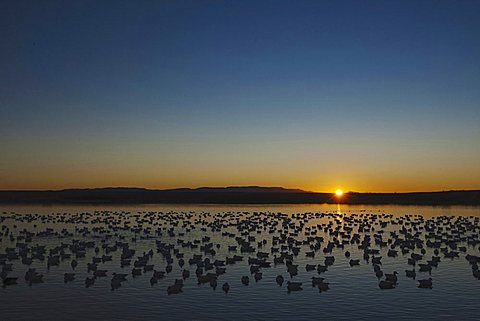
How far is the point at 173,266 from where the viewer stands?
2577 cm

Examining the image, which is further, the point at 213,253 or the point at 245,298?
the point at 213,253

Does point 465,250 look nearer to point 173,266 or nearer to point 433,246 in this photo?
point 433,246

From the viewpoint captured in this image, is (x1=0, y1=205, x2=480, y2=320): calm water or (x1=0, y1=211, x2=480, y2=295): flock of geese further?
(x1=0, y1=211, x2=480, y2=295): flock of geese

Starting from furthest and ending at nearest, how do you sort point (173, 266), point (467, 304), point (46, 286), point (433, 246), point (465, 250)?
1. point (433, 246)
2. point (465, 250)
3. point (173, 266)
4. point (46, 286)
5. point (467, 304)

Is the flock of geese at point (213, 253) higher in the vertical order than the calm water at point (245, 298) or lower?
higher

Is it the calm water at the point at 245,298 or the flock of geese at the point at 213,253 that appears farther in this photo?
the flock of geese at the point at 213,253

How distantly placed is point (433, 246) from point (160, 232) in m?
20.8

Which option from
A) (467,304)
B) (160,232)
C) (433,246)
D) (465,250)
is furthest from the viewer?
(160,232)

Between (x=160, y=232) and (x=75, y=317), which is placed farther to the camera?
(x=160, y=232)

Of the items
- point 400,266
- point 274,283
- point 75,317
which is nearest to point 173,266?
point 274,283

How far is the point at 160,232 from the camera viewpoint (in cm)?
4306

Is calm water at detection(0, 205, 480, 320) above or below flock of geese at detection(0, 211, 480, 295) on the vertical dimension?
below

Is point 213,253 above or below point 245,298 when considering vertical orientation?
above

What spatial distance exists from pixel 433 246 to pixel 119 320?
2427 centimetres
